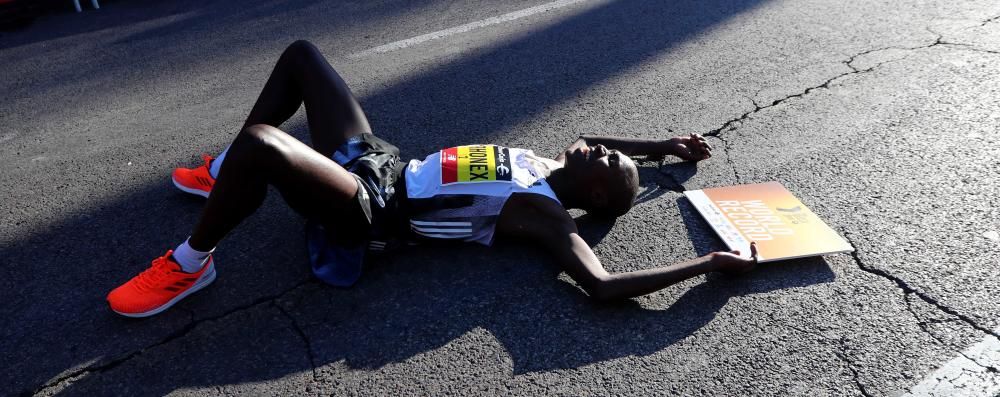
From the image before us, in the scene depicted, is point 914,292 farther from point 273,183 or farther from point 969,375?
point 273,183

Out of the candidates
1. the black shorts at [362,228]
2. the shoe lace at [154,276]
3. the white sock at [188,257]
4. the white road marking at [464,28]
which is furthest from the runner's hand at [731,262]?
the white road marking at [464,28]

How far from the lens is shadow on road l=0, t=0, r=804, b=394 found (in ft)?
8.77

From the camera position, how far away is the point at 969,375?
2568 mm

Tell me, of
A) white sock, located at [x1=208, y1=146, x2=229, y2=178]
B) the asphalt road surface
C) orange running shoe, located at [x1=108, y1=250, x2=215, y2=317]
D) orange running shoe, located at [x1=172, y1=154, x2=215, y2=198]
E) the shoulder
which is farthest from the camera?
orange running shoe, located at [x1=172, y1=154, x2=215, y2=198]

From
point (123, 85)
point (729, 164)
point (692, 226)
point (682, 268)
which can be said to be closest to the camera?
point (682, 268)

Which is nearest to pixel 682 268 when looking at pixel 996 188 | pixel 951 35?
pixel 996 188

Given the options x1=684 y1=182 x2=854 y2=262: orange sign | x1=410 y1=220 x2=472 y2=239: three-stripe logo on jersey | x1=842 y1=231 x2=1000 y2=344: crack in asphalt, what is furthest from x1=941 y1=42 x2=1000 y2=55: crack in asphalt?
x1=410 y1=220 x2=472 y2=239: three-stripe logo on jersey

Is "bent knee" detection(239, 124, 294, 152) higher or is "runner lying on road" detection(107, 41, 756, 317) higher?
"bent knee" detection(239, 124, 294, 152)

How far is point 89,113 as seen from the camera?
15.0 feet

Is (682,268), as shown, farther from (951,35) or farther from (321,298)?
(951,35)

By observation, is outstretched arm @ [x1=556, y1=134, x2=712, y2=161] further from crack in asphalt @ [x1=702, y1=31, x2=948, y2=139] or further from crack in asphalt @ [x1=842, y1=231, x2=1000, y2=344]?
crack in asphalt @ [x1=842, y1=231, x2=1000, y2=344]

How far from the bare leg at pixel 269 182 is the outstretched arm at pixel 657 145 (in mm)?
1198

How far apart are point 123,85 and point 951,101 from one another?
4.87 meters

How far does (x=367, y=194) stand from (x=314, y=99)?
0.72 meters
